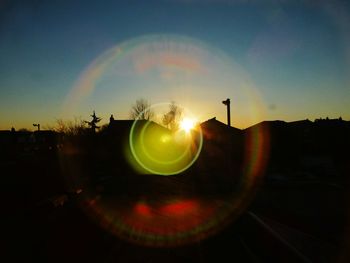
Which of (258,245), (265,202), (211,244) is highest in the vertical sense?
(258,245)

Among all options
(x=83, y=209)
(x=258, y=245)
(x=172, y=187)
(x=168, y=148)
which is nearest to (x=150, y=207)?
(x=83, y=209)

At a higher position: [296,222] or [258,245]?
[258,245]

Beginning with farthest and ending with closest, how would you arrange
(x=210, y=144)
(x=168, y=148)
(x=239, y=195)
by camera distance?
1. (x=168, y=148)
2. (x=210, y=144)
3. (x=239, y=195)

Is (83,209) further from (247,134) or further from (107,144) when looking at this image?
(247,134)

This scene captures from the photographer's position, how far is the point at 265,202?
633 inches

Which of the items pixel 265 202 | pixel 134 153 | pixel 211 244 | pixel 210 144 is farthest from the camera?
pixel 134 153

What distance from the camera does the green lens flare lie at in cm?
3794

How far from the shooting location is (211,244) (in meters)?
7.09

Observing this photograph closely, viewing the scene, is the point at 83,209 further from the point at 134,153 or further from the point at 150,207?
the point at 134,153

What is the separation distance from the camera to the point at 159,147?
50875 mm

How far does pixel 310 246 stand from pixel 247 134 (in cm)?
3421

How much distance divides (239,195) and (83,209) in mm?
9186

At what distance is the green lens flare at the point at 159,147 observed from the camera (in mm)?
37938

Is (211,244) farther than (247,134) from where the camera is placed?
No
